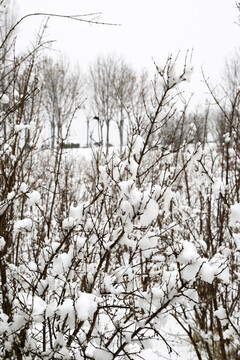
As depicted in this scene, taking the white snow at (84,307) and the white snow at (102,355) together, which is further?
the white snow at (102,355)

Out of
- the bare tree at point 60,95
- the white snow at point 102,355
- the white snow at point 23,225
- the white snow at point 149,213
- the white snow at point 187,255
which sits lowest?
the white snow at point 102,355

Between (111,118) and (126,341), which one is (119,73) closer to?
(111,118)

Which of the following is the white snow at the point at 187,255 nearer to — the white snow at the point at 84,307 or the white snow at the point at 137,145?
the white snow at the point at 84,307

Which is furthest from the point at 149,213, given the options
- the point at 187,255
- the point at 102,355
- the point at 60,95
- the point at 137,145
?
the point at 60,95

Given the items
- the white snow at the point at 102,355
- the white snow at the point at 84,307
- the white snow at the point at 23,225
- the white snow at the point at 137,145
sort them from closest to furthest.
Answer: the white snow at the point at 84,307, the white snow at the point at 102,355, the white snow at the point at 137,145, the white snow at the point at 23,225

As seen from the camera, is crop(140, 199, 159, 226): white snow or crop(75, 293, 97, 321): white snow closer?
crop(75, 293, 97, 321): white snow

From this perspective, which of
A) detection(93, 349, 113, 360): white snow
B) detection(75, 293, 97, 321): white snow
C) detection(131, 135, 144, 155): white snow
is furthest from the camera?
detection(131, 135, 144, 155): white snow

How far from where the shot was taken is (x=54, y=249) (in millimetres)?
1963

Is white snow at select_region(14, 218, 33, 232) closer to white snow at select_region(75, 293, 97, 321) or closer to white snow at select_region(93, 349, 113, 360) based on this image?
white snow at select_region(75, 293, 97, 321)

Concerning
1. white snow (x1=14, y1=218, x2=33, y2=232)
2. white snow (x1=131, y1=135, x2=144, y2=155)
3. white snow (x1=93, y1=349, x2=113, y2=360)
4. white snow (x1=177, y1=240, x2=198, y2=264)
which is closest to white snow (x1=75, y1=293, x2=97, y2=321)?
white snow (x1=93, y1=349, x2=113, y2=360)

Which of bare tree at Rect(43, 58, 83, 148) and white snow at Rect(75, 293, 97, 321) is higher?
bare tree at Rect(43, 58, 83, 148)

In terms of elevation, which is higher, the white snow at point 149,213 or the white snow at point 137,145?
the white snow at point 137,145

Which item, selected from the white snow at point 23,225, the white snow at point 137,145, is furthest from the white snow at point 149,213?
the white snow at point 23,225

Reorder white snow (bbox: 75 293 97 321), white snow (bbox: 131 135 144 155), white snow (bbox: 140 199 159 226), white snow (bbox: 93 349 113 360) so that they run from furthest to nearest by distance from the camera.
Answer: white snow (bbox: 131 135 144 155) < white snow (bbox: 93 349 113 360) < white snow (bbox: 140 199 159 226) < white snow (bbox: 75 293 97 321)
